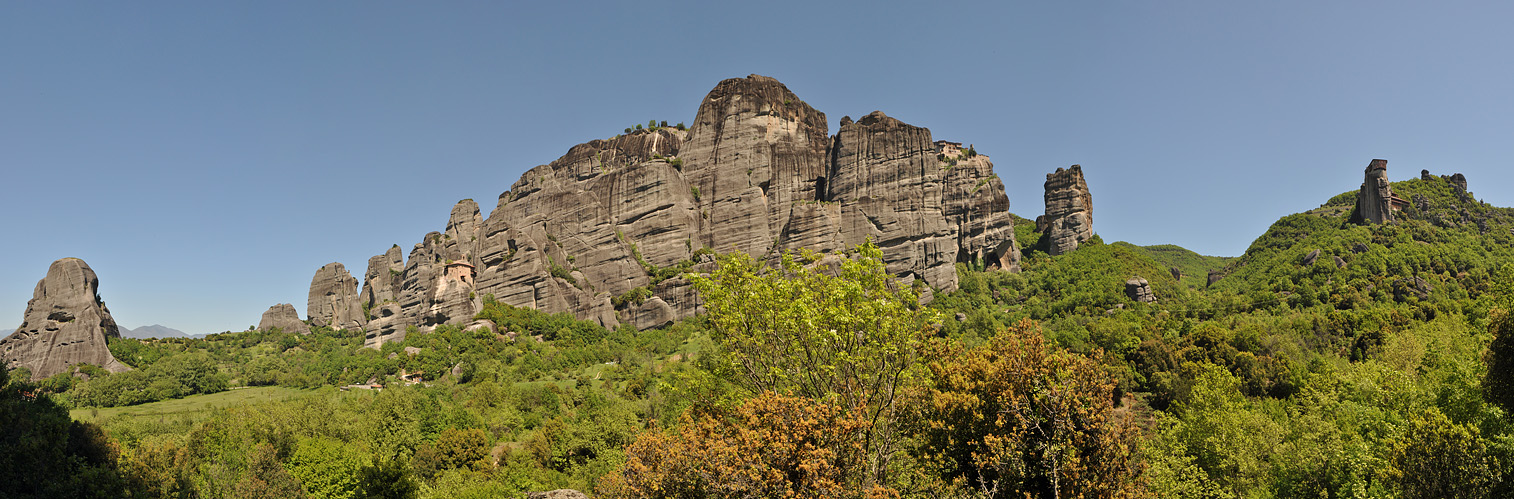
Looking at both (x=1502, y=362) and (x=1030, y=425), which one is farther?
(x=1502, y=362)

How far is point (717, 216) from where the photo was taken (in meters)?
86.8

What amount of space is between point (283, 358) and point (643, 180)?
52054 mm

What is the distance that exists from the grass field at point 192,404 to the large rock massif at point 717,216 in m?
13.1

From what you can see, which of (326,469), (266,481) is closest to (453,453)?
(326,469)

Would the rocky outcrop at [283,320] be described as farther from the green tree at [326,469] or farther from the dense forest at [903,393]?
the green tree at [326,469]

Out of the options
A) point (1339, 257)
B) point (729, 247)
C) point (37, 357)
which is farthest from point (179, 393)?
point (1339, 257)

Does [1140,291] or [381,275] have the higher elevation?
[381,275]

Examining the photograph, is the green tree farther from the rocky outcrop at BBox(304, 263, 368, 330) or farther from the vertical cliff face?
the vertical cliff face

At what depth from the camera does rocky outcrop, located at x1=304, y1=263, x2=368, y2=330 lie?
107188mm

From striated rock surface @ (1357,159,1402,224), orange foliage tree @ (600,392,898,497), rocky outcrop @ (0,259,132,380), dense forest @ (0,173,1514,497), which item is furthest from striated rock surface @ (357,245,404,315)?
striated rock surface @ (1357,159,1402,224)

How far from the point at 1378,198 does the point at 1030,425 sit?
284 feet

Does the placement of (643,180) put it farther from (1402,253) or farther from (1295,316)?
(1402,253)

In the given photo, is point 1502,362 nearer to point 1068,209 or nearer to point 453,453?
point 453,453

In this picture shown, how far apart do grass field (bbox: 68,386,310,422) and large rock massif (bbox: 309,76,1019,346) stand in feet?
43.1
